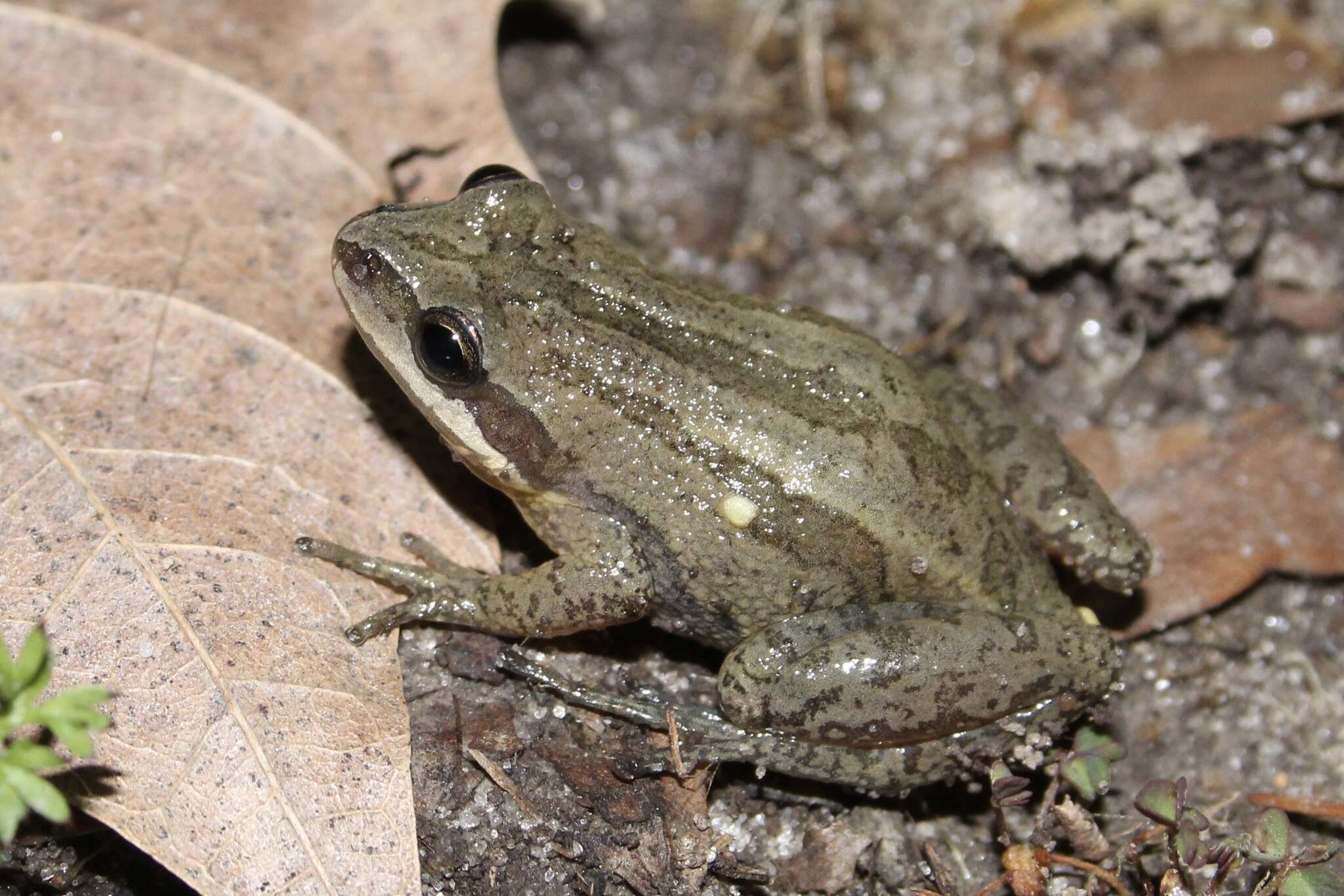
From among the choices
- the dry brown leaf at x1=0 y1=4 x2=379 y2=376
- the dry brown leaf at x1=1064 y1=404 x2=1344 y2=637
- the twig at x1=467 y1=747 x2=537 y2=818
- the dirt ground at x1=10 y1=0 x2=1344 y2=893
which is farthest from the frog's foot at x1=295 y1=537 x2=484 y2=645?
the dry brown leaf at x1=1064 y1=404 x2=1344 y2=637

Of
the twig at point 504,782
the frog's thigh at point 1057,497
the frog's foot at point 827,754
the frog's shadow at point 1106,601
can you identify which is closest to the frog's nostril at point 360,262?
the twig at point 504,782

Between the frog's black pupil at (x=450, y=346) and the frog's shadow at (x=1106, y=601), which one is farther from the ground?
the frog's black pupil at (x=450, y=346)

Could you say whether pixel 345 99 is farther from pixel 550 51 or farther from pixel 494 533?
pixel 494 533

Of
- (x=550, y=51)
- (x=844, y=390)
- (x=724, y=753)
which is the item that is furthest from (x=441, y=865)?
(x=550, y=51)

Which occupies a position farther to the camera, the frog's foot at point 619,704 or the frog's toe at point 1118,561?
the frog's toe at point 1118,561

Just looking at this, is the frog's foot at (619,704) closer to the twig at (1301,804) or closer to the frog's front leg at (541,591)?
the frog's front leg at (541,591)

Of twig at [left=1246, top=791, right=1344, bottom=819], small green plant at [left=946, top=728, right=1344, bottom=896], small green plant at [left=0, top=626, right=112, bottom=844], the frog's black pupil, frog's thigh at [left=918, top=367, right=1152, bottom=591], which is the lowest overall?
twig at [left=1246, top=791, right=1344, bottom=819]

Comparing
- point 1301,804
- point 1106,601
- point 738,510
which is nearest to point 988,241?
point 1106,601

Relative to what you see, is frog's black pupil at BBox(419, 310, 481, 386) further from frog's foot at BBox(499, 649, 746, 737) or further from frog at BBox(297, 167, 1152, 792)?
frog's foot at BBox(499, 649, 746, 737)
